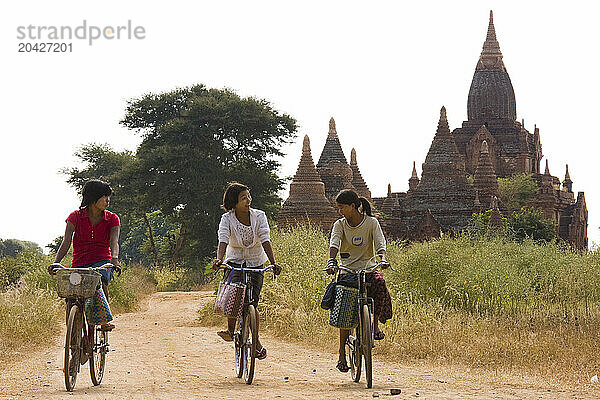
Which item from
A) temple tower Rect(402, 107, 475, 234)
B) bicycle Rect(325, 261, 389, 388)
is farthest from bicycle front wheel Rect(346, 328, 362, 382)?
temple tower Rect(402, 107, 475, 234)

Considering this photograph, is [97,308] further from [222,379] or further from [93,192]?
[222,379]

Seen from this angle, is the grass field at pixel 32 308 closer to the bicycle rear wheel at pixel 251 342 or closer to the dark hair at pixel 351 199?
the bicycle rear wheel at pixel 251 342

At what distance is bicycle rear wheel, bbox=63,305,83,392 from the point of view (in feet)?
21.8

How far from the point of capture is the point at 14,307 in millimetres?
11945

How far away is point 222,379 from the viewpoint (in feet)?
25.0

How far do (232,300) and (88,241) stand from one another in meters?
1.19

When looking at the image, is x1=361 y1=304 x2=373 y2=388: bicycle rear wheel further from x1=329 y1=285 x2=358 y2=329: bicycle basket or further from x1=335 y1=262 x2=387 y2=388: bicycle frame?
x1=329 y1=285 x2=358 y2=329: bicycle basket

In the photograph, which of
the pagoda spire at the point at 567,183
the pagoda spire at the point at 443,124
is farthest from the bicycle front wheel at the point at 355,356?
the pagoda spire at the point at 567,183

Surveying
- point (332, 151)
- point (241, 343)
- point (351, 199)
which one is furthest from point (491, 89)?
point (241, 343)

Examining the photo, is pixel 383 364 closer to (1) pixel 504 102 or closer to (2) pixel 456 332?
(2) pixel 456 332

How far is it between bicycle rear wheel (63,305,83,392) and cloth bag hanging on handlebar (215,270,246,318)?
1.08 metres

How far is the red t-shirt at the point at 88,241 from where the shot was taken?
6.98 m

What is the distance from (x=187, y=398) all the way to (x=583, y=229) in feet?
136

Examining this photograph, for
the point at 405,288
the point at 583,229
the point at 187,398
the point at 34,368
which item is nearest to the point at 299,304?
the point at 405,288
